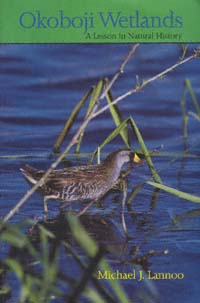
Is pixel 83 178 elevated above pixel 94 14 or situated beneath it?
situated beneath

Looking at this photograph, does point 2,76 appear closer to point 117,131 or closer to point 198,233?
point 117,131

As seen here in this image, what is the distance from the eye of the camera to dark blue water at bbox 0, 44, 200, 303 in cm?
254

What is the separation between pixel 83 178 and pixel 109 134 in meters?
0.22

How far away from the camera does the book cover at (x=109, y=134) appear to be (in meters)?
2.44

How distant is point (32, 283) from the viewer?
69.6 inches

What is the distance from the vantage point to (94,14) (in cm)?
244

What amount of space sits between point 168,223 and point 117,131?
0.36 m

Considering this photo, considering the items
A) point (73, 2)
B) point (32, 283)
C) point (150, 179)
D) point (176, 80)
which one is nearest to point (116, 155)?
point (150, 179)

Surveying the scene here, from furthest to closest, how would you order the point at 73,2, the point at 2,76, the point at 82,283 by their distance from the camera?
1. the point at 2,76
2. the point at 73,2
3. the point at 82,283

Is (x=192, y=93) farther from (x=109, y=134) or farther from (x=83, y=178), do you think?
(x=83, y=178)

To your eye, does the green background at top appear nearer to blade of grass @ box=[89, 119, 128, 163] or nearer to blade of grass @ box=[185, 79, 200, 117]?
blade of grass @ box=[185, 79, 200, 117]

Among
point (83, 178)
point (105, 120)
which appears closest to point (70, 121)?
point (105, 120)

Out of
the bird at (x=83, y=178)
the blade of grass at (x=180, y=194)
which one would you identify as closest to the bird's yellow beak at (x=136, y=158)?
the bird at (x=83, y=178)

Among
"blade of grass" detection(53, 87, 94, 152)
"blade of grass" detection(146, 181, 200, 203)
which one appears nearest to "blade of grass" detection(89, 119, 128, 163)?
"blade of grass" detection(53, 87, 94, 152)
